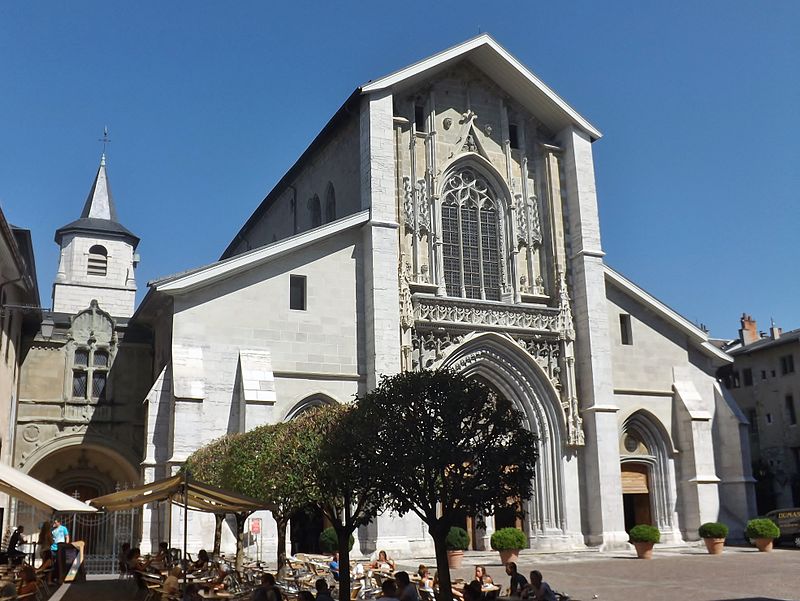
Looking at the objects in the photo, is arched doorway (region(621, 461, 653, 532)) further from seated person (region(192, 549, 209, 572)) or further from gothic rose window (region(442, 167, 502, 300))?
seated person (region(192, 549, 209, 572))

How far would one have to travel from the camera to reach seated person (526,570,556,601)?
504 inches

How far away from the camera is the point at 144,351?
102 ft

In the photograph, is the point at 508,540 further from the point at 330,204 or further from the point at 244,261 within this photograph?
the point at 330,204

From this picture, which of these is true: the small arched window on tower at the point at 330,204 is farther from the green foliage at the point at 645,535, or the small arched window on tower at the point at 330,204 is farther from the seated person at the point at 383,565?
the seated person at the point at 383,565

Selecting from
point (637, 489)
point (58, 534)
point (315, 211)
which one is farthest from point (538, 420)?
point (58, 534)

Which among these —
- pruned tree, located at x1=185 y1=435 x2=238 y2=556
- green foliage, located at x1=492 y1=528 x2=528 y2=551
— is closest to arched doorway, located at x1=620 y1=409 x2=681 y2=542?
green foliage, located at x1=492 y1=528 x2=528 y2=551

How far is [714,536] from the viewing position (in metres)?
26.6

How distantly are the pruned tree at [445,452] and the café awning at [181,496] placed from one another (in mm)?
3116

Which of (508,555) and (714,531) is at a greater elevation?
(714,531)

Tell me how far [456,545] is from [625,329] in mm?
11537

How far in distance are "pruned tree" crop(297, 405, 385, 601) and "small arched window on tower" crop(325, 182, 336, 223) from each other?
1635 cm

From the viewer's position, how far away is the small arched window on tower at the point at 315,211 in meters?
34.0

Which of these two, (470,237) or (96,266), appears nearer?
(470,237)

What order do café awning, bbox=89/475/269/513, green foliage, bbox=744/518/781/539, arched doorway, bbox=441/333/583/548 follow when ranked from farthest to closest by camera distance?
arched doorway, bbox=441/333/583/548, green foliage, bbox=744/518/781/539, café awning, bbox=89/475/269/513
